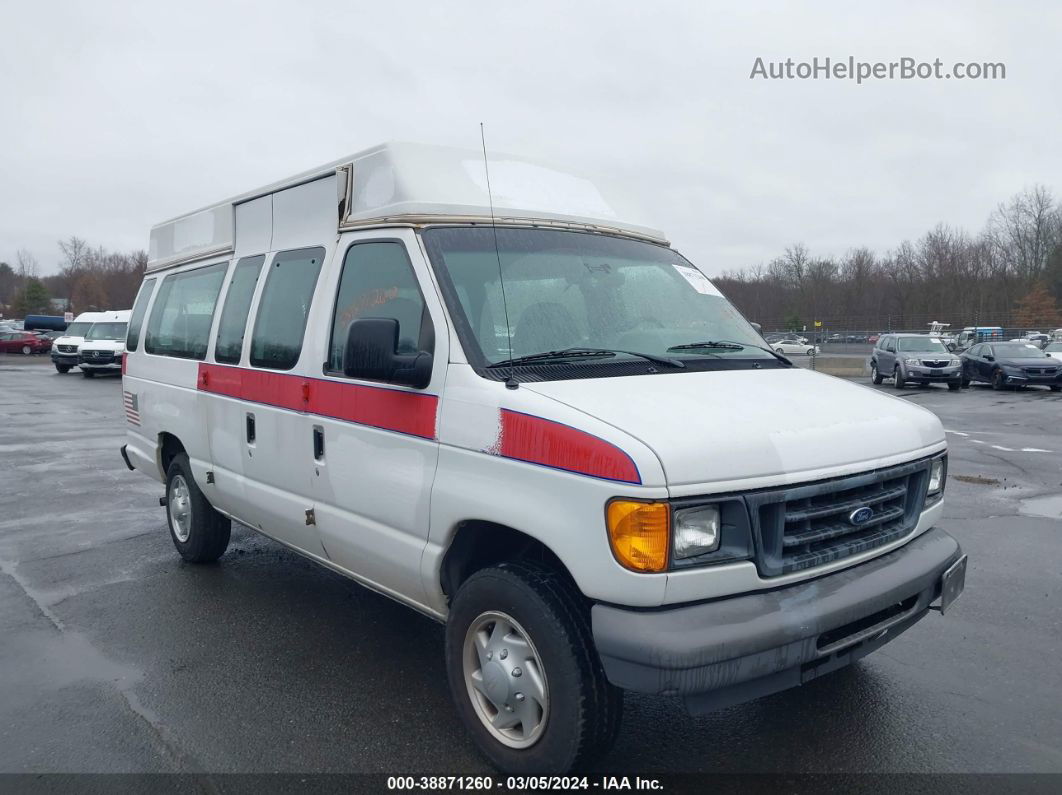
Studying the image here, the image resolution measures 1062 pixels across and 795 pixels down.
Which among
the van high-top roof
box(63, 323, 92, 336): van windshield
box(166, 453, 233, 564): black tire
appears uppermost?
the van high-top roof

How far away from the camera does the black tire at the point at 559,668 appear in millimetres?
2896

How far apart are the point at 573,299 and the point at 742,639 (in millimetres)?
1758

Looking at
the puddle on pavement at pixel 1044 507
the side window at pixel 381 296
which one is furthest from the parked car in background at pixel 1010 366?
the side window at pixel 381 296

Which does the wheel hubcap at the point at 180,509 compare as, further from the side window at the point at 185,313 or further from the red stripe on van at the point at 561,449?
the red stripe on van at the point at 561,449

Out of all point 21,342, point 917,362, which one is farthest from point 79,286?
point 917,362

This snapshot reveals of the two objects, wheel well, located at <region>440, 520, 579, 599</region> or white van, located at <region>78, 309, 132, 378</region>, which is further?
white van, located at <region>78, 309, 132, 378</region>

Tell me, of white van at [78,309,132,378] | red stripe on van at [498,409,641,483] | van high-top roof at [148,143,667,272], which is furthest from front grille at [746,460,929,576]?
white van at [78,309,132,378]

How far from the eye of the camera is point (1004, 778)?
126 inches

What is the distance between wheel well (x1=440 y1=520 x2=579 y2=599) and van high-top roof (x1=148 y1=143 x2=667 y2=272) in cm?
143

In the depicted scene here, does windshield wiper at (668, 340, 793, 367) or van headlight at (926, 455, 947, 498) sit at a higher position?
windshield wiper at (668, 340, 793, 367)

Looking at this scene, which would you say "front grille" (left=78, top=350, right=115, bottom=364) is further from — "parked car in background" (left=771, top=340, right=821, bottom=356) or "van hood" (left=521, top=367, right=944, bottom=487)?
"parked car in background" (left=771, top=340, right=821, bottom=356)

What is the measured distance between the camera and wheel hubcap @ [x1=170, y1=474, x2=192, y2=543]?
6023mm

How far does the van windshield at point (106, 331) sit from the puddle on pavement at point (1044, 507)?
30.1 metres

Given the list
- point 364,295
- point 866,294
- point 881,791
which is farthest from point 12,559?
point 866,294
